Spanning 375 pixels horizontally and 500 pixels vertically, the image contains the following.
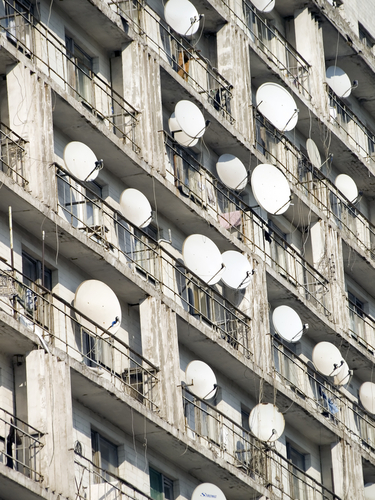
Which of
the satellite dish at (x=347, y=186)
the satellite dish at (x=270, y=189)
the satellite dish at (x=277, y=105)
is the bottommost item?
the satellite dish at (x=270, y=189)

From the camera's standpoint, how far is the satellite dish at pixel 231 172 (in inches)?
1636

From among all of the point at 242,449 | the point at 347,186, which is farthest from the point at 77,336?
the point at 347,186

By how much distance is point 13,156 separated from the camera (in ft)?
107

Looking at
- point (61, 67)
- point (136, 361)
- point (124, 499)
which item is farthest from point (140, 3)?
point (124, 499)

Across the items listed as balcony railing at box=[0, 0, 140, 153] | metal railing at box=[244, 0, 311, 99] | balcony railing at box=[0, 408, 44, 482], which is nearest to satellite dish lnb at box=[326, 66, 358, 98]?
metal railing at box=[244, 0, 311, 99]

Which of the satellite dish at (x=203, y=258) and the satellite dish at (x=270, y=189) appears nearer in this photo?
the satellite dish at (x=203, y=258)

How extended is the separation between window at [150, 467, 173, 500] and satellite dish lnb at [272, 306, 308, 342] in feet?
22.5

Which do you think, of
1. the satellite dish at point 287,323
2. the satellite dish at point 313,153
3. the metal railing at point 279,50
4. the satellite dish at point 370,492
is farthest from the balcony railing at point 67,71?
the satellite dish at point 370,492

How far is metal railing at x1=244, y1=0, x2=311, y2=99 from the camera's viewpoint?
46188 millimetres

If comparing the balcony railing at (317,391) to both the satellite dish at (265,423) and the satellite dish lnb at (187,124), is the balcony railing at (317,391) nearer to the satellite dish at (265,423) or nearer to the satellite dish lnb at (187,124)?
the satellite dish at (265,423)

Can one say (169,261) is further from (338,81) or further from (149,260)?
(338,81)

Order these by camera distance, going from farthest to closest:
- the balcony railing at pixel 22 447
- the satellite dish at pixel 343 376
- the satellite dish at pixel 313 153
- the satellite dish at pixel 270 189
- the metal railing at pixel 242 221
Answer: the satellite dish at pixel 313 153 < the satellite dish at pixel 343 376 < the satellite dish at pixel 270 189 < the metal railing at pixel 242 221 < the balcony railing at pixel 22 447

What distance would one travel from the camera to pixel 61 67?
35938 millimetres

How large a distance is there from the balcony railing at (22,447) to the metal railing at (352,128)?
2228cm
